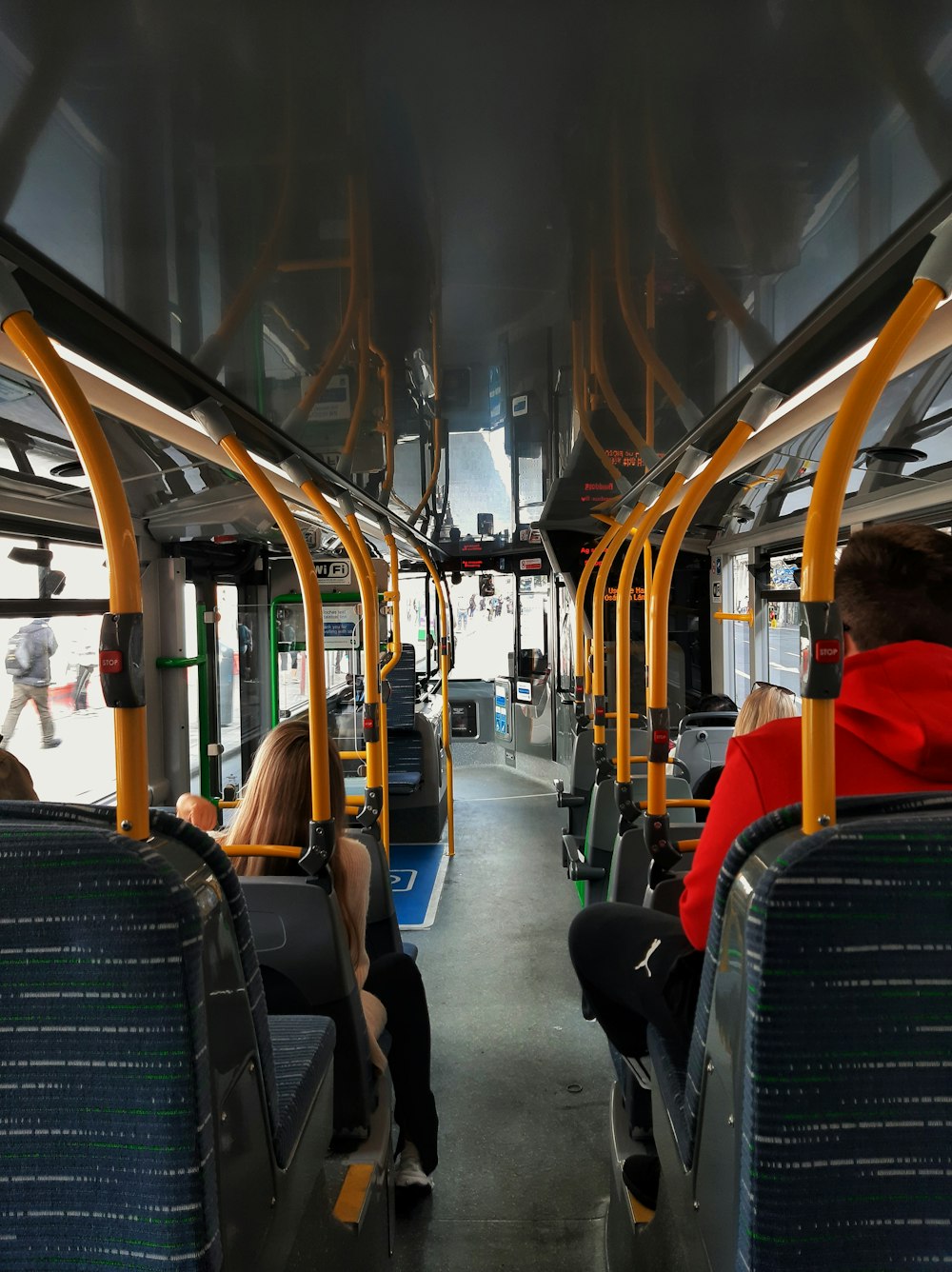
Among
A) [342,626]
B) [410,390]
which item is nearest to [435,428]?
[410,390]

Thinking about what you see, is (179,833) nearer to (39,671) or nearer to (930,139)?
(930,139)

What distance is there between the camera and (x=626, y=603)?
117 inches

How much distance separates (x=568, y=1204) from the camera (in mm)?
2498

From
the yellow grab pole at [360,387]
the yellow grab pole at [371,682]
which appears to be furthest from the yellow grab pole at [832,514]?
the yellow grab pole at [371,682]

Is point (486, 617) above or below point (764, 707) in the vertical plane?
above

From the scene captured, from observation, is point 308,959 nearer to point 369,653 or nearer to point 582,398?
point 369,653

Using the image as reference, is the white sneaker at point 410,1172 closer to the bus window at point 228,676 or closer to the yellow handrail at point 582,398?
the yellow handrail at point 582,398

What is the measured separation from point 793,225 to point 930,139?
26 centimetres

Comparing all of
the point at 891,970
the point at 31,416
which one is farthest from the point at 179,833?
the point at 31,416

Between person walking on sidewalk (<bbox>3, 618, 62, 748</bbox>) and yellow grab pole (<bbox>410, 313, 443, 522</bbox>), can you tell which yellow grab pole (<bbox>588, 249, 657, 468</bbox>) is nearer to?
yellow grab pole (<bbox>410, 313, 443, 522</bbox>)

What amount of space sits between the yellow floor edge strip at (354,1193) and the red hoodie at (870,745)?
3.81 ft

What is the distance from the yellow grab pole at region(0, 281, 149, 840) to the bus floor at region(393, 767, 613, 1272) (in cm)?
206

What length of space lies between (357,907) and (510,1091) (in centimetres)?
148

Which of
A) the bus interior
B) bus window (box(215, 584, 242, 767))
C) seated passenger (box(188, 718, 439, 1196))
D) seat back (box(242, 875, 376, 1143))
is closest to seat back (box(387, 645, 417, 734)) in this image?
bus window (box(215, 584, 242, 767))
